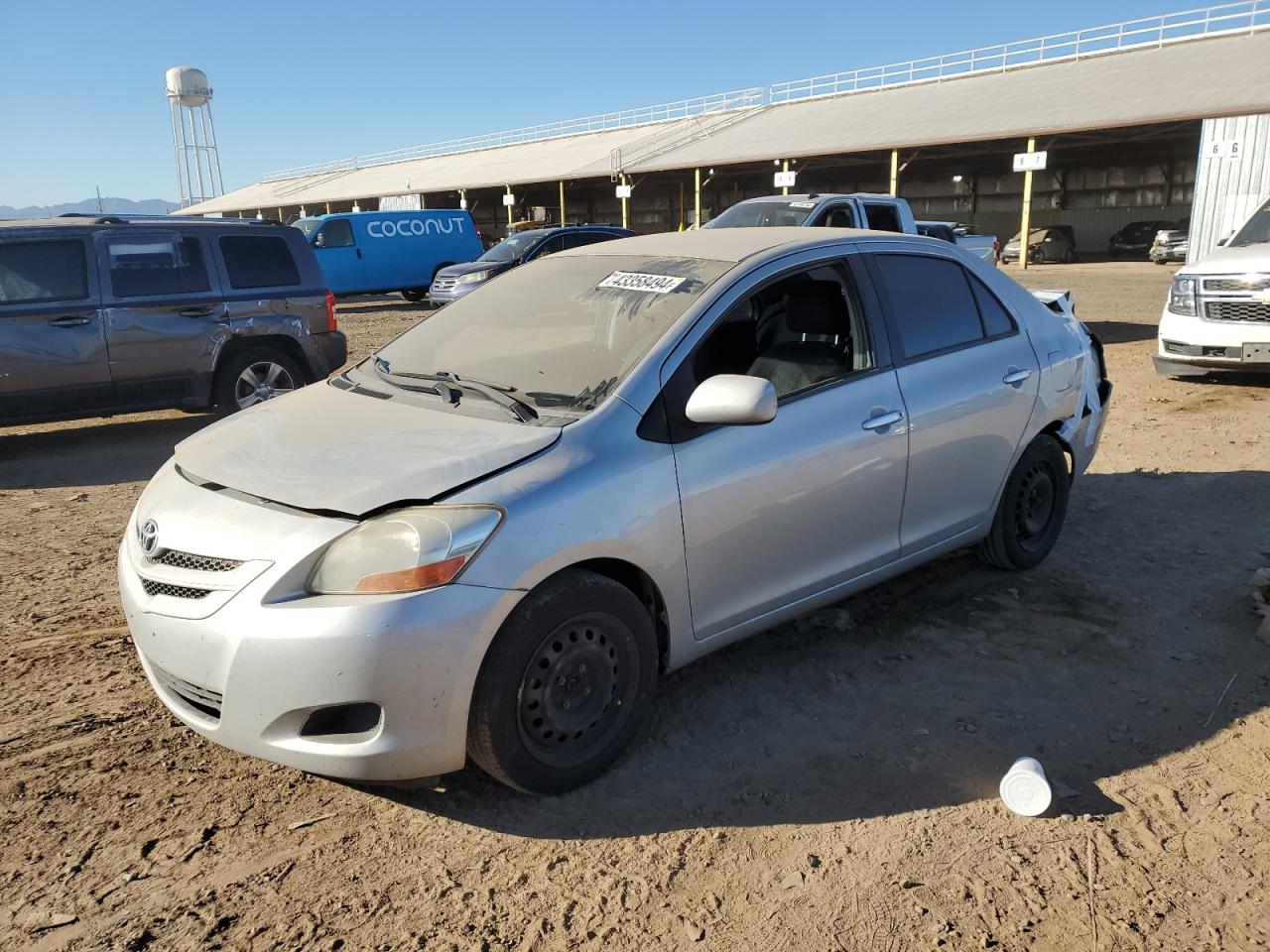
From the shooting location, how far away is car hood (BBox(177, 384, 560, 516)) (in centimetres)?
278

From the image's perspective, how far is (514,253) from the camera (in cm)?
1736

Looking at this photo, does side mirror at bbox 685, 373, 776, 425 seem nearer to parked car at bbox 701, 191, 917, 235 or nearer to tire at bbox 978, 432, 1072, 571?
tire at bbox 978, 432, 1072, 571

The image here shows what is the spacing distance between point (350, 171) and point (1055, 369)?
217 feet

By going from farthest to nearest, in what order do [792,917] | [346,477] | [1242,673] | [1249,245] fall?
[1249,245]
[1242,673]
[346,477]
[792,917]

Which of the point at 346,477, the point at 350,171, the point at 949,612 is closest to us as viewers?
the point at 346,477

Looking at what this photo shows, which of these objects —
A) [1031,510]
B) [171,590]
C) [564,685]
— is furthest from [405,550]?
[1031,510]

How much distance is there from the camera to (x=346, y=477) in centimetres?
285

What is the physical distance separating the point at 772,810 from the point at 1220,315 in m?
8.34

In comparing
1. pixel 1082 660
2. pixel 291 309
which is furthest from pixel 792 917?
pixel 291 309

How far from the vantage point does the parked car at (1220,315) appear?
8.84 meters

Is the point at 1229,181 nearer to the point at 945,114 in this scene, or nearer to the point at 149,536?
the point at 945,114

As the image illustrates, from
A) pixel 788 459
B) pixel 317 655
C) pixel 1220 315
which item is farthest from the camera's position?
pixel 1220 315

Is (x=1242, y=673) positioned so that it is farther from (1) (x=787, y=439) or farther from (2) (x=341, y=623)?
(2) (x=341, y=623)

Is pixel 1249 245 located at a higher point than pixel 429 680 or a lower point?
higher
